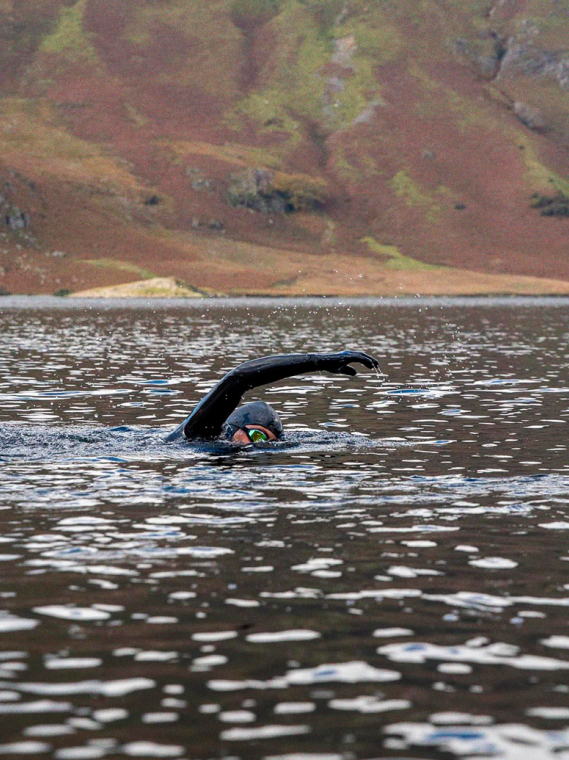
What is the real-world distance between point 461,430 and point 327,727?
20.0 m

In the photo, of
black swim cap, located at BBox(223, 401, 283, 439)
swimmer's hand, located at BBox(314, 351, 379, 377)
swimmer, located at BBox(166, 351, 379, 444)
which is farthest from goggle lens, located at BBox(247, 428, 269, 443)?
swimmer's hand, located at BBox(314, 351, 379, 377)

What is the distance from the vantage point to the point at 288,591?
529 inches

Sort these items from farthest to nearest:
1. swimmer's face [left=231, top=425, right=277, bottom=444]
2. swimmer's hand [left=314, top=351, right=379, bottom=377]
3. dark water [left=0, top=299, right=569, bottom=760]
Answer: swimmer's face [left=231, top=425, right=277, bottom=444] < swimmer's hand [left=314, top=351, right=379, bottom=377] < dark water [left=0, top=299, right=569, bottom=760]


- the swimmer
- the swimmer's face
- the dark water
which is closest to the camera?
the dark water

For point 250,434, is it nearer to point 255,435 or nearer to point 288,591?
point 255,435

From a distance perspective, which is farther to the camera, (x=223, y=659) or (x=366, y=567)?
(x=366, y=567)

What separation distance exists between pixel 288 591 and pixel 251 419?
12319mm

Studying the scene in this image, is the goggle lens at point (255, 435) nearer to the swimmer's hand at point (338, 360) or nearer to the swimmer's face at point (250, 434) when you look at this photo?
the swimmer's face at point (250, 434)

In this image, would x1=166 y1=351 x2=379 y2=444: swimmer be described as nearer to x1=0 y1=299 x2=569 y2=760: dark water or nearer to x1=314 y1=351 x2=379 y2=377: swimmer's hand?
x1=314 y1=351 x2=379 y2=377: swimmer's hand

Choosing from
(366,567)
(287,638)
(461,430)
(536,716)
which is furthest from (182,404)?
(536,716)

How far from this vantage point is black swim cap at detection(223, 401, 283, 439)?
84.0 feet

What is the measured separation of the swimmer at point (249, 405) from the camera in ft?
75.3

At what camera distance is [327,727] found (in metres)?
9.40

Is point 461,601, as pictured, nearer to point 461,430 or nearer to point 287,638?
point 287,638
